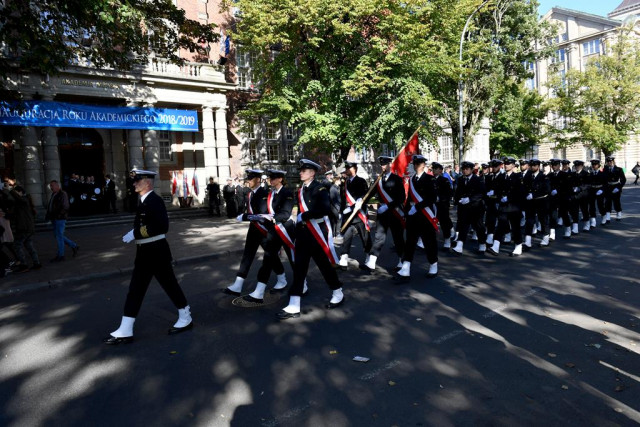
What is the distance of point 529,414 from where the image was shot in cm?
347

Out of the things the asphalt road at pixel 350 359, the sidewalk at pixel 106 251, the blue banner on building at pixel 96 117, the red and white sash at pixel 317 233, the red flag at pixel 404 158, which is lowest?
the asphalt road at pixel 350 359

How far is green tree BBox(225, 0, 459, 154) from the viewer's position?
1905 centimetres

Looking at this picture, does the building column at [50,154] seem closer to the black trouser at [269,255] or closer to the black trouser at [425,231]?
the black trouser at [269,255]

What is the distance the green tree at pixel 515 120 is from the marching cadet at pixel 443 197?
21595 mm

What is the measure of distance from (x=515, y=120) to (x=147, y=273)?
3251 cm

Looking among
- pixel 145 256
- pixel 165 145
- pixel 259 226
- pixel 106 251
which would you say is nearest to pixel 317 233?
pixel 259 226

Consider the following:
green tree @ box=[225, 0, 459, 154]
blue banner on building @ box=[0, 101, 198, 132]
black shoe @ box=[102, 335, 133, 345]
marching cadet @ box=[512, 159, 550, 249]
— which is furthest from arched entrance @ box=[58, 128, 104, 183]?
marching cadet @ box=[512, 159, 550, 249]

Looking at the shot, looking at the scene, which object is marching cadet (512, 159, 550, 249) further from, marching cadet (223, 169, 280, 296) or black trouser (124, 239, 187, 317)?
black trouser (124, 239, 187, 317)

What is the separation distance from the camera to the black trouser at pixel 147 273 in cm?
532

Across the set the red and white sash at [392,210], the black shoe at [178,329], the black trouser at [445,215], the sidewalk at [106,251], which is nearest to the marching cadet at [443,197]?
the black trouser at [445,215]

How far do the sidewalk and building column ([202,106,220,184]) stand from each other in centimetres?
502

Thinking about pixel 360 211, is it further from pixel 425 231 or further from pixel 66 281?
pixel 66 281

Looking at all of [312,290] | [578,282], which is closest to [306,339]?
[312,290]

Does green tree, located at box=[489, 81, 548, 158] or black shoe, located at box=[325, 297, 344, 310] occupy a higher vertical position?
green tree, located at box=[489, 81, 548, 158]
